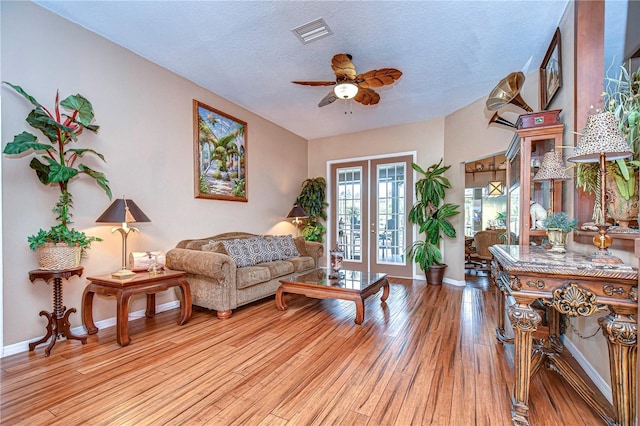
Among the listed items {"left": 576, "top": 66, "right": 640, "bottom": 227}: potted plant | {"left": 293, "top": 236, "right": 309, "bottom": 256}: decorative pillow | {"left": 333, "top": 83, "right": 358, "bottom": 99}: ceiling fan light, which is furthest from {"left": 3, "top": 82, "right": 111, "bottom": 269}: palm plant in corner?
{"left": 576, "top": 66, "right": 640, "bottom": 227}: potted plant

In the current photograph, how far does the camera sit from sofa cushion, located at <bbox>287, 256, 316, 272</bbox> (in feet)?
14.5

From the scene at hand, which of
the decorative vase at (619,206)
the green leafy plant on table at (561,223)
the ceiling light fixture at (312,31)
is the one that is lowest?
the green leafy plant on table at (561,223)

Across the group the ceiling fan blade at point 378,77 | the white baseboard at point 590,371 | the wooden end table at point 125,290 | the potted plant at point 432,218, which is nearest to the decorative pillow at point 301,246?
the potted plant at point 432,218

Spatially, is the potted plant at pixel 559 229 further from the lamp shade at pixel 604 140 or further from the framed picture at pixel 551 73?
the framed picture at pixel 551 73

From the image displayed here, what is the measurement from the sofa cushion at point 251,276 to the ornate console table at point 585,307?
108 inches

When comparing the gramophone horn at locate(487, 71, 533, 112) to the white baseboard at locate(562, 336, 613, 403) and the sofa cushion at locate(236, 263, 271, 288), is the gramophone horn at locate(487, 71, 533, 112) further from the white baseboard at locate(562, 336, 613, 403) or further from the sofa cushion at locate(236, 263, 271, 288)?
the sofa cushion at locate(236, 263, 271, 288)

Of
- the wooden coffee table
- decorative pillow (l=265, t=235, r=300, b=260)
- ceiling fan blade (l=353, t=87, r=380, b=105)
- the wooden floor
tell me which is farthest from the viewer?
decorative pillow (l=265, t=235, r=300, b=260)

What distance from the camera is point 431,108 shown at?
4.84m

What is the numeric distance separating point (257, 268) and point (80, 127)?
2419 millimetres

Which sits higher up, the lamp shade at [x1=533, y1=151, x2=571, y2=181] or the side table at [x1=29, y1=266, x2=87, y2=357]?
the lamp shade at [x1=533, y1=151, x2=571, y2=181]

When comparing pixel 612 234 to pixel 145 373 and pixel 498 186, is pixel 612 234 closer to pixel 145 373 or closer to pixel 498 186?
pixel 145 373

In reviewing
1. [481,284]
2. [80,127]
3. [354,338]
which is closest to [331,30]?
[80,127]

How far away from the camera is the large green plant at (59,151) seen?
7.60 ft

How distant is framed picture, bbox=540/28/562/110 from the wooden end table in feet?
14.2
